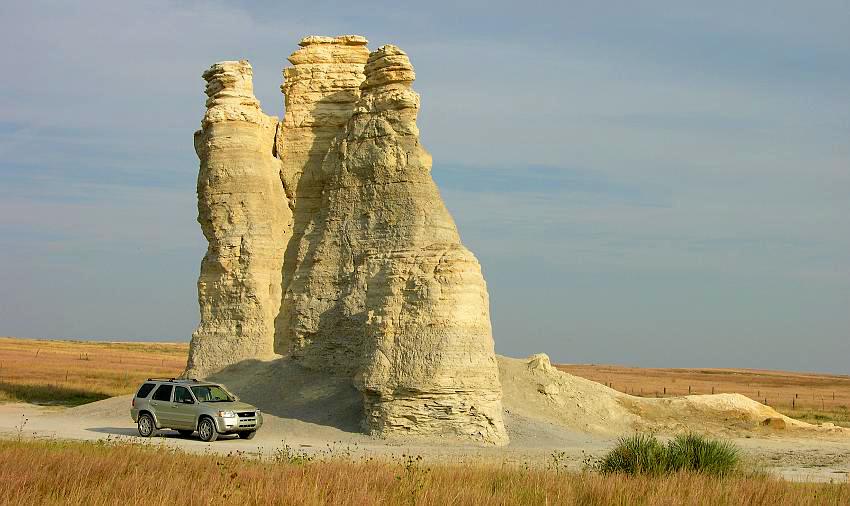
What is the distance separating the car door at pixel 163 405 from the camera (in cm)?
2764

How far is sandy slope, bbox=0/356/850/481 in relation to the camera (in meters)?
25.8

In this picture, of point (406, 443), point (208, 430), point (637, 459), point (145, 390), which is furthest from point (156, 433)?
→ point (637, 459)

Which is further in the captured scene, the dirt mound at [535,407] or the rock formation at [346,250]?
the dirt mound at [535,407]

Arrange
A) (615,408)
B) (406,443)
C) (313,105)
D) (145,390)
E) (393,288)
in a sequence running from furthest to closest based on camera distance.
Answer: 1. (313,105)
2. (615,408)
3. (393,288)
4. (145,390)
5. (406,443)

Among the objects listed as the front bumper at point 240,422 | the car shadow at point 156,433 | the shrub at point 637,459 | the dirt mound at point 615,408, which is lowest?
the car shadow at point 156,433

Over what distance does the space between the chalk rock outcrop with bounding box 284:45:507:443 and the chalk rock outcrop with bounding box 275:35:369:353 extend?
2.12m

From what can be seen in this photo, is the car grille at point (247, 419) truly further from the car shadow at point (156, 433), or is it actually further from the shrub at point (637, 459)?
the shrub at point (637, 459)

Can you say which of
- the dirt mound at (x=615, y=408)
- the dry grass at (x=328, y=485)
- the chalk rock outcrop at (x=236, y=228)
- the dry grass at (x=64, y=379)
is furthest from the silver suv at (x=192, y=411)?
the dry grass at (x=64, y=379)

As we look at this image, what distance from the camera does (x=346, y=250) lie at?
34406 mm

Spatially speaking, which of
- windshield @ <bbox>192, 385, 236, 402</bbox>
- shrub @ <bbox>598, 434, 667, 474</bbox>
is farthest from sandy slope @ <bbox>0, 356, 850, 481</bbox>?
shrub @ <bbox>598, 434, 667, 474</bbox>

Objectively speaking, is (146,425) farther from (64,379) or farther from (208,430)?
(64,379)

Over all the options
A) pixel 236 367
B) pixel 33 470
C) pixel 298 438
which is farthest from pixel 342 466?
pixel 236 367

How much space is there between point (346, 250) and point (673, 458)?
17.7 metres

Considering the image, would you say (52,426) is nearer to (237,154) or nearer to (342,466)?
(237,154)
